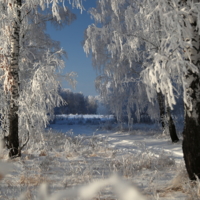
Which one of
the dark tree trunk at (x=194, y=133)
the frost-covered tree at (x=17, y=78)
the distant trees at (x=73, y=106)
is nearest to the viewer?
the dark tree trunk at (x=194, y=133)

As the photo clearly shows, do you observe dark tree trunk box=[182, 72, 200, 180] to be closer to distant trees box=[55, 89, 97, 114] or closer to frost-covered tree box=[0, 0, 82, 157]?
frost-covered tree box=[0, 0, 82, 157]

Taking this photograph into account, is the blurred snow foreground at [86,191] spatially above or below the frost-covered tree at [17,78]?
below

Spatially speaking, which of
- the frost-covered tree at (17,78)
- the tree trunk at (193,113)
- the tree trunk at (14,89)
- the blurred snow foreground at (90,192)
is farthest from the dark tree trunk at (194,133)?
the tree trunk at (14,89)

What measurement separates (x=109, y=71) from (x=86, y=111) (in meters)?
52.6

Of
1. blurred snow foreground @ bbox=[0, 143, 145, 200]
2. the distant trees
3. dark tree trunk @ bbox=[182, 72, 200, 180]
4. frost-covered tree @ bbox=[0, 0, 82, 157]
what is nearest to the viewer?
blurred snow foreground @ bbox=[0, 143, 145, 200]

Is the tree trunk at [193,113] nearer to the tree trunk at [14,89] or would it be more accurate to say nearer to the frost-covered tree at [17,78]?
the frost-covered tree at [17,78]

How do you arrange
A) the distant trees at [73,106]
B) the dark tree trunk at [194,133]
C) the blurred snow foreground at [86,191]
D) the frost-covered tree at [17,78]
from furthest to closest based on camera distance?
the distant trees at [73,106] → the frost-covered tree at [17,78] → the dark tree trunk at [194,133] → the blurred snow foreground at [86,191]

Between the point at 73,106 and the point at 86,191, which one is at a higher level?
the point at 73,106

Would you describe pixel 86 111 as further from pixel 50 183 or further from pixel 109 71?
pixel 50 183

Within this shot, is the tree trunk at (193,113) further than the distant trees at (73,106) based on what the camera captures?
No

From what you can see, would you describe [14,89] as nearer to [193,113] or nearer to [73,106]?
[193,113]

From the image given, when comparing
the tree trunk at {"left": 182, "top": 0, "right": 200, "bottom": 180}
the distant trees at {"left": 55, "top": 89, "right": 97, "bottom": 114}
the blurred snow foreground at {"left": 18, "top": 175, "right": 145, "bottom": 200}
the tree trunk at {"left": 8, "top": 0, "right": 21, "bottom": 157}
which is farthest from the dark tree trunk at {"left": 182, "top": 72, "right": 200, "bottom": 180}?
the distant trees at {"left": 55, "top": 89, "right": 97, "bottom": 114}

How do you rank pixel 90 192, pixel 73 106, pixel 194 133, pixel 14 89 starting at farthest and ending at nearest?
1. pixel 73 106
2. pixel 14 89
3. pixel 194 133
4. pixel 90 192

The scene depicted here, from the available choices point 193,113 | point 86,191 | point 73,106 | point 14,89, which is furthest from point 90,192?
point 73,106
